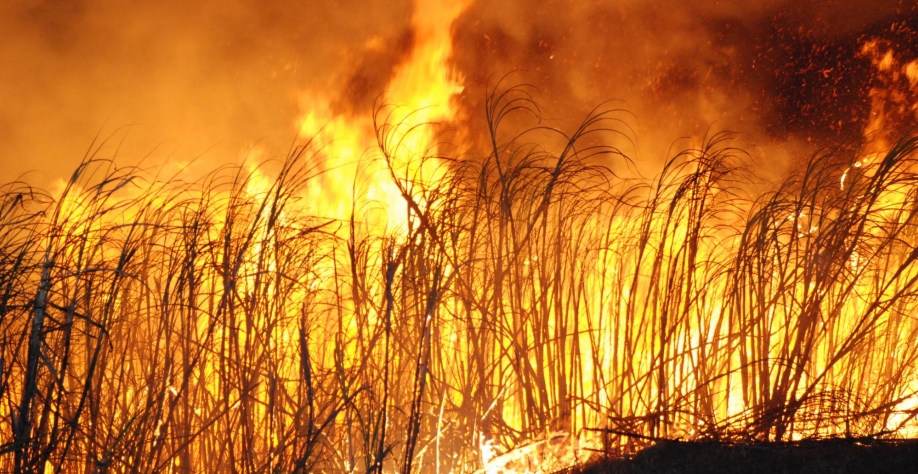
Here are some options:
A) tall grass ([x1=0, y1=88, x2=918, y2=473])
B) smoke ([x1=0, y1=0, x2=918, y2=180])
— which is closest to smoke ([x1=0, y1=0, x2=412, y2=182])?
smoke ([x1=0, y1=0, x2=918, y2=180])

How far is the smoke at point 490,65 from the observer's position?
7.89 meters

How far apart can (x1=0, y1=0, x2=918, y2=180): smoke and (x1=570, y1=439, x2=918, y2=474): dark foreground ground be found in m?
6.23

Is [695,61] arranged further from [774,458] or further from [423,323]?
[774,458]

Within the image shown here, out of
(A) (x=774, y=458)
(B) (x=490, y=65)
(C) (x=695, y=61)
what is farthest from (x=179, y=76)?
(A) (x=774, y=458)

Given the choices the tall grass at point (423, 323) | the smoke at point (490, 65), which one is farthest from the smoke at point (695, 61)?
the tall grass at point (423, 323)

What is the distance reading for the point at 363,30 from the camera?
8562mm

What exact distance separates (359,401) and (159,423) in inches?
31.6

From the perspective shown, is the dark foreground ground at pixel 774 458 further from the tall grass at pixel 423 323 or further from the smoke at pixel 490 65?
the smoke at pixel 490 65

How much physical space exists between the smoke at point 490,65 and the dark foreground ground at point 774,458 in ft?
20.5

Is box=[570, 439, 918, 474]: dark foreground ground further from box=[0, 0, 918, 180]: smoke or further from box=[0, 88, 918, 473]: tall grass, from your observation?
box=[0, 0, 918, 180]: smoke

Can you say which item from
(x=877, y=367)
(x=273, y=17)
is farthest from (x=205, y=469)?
(x=273, y=17)

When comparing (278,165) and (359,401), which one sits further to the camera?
(278,165)

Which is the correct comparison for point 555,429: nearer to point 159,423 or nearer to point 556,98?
point 159,423

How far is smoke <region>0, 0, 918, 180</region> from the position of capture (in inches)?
311
